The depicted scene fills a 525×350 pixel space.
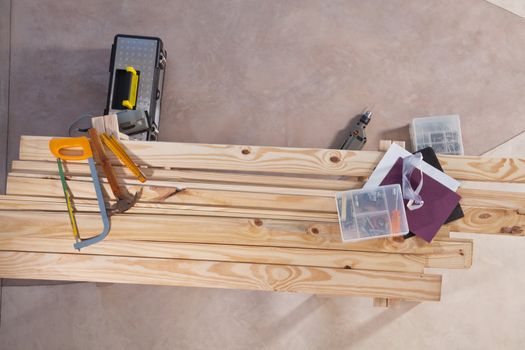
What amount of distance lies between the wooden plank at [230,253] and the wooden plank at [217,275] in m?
0.02

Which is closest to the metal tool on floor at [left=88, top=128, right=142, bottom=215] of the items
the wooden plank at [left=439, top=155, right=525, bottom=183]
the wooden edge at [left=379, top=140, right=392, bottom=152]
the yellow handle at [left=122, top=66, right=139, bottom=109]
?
the yellow handle at [left=122, top=66, right=139, bottom=109]

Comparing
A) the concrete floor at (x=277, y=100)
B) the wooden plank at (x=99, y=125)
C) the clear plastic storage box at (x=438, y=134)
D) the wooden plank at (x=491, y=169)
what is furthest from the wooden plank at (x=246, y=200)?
the concrete floor at (x=277, y=100)

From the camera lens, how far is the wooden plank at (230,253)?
1.67 m

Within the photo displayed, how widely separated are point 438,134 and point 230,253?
151 cm

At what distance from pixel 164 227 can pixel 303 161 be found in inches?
24.8

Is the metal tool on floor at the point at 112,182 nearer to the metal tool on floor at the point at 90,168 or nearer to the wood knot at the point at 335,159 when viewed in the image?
the metal tool on floor at the point at 90,168

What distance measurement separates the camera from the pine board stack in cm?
166

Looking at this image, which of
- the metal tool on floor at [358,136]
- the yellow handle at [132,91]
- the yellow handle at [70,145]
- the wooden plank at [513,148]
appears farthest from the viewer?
the wooden plank at [513,148]

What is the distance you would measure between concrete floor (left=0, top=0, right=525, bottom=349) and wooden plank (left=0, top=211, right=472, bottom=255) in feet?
2.92

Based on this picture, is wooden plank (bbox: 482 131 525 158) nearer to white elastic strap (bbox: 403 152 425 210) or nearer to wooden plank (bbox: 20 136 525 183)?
wooden plank (bbox: 20 136 525 183)

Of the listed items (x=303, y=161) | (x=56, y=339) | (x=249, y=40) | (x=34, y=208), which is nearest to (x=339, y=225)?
(x=303, y=161)

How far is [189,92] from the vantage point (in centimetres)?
252

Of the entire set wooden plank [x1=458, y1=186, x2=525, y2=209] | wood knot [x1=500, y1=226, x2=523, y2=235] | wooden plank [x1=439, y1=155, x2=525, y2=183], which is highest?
wooden plank [x1=439, y1=155, x2=525, y2=183]

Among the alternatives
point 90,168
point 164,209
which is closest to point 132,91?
point 90,168
